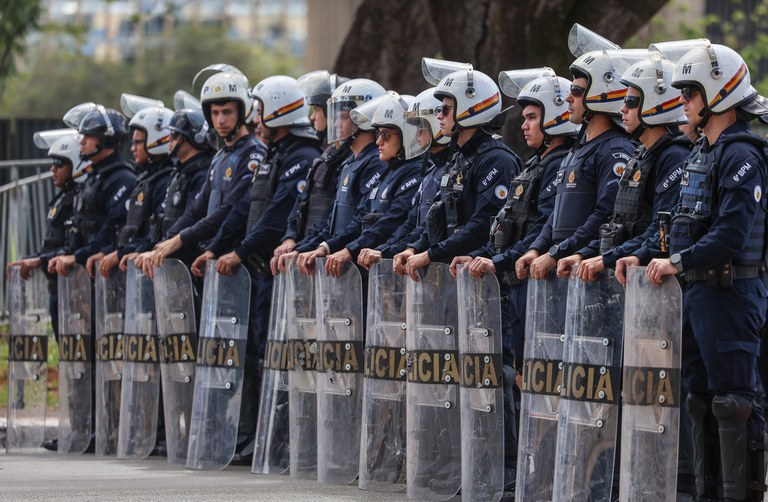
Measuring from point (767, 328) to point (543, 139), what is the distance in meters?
1.97

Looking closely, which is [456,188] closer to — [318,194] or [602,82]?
[602,82]

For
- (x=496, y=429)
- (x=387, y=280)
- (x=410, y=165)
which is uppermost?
(x=410, y=165)

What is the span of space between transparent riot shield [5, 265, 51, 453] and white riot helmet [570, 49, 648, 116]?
18.4ft

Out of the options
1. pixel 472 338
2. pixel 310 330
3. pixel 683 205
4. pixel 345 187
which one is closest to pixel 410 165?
pixel 345 187

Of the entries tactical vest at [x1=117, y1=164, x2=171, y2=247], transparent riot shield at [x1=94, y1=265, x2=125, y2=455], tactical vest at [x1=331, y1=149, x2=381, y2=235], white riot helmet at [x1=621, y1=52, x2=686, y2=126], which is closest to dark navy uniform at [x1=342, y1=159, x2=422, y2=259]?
tactical vest at [x1=331, y1=149, x2=381, y2=235]

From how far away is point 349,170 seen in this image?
11.1 metres

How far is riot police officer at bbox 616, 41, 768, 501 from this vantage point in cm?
806

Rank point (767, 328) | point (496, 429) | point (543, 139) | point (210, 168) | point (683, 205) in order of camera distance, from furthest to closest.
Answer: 1. point (210, 168)
2. point (767, 328)
3. point (543, 139)
4. point (496, 429)
5. point (683, 205)

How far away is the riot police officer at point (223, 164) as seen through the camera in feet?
39.5

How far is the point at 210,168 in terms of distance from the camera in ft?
40.9

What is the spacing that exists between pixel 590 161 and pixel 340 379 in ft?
7.18

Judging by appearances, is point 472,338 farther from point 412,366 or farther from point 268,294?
point 268,294

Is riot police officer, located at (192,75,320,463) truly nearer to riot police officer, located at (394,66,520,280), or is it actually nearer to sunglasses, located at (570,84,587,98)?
riot police officer, located at (394,66,520,280)

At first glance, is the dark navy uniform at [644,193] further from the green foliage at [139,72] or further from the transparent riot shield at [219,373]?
the green foliage at [139,72]
